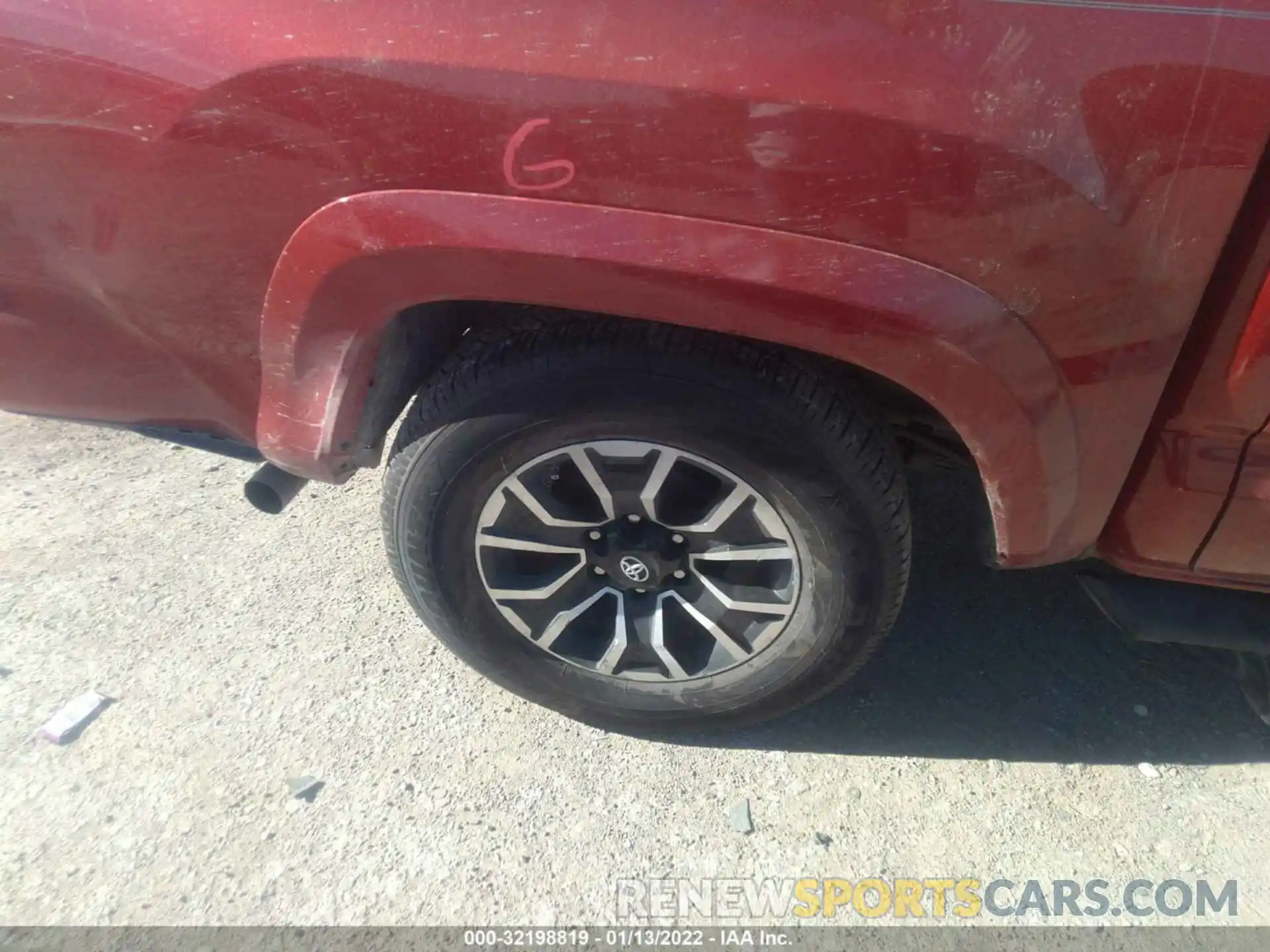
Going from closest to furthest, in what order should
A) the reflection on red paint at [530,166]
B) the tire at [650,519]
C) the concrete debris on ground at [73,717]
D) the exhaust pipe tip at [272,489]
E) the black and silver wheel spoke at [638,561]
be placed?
the reflection on red paint at [530,166] < the tire at [650,519] < the black and silver wheel spoke at [638,561] < the exhaust pipe tip at [272,489] < the concrete debris on ground at [73,717]

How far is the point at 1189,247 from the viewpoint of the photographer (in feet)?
4.71

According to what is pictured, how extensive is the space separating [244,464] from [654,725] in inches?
71.2

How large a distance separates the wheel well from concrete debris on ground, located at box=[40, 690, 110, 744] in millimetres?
1062

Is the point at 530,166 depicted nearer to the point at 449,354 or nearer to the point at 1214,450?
the point at 449,354

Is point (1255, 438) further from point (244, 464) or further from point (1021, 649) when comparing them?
point (244, 464)

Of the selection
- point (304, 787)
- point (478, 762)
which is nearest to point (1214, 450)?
point (478, 762)

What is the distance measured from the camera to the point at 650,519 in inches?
79.4

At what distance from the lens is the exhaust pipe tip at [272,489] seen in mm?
2072

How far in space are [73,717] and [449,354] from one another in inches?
54.9

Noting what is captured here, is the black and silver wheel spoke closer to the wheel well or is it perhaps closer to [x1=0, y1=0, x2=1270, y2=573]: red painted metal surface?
the wheel well

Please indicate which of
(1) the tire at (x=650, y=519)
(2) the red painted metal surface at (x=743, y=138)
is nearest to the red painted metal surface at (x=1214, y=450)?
(2) the red painted metal surface at (x=743, y=138)

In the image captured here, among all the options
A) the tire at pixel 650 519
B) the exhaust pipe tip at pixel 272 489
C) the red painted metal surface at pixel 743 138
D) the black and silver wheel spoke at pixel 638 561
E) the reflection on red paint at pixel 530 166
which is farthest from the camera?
the exhaust pipe tip at pixel 272 489

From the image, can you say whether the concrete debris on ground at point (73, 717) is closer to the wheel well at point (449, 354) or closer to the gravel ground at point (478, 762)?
the gravel ground at point (478, 762)

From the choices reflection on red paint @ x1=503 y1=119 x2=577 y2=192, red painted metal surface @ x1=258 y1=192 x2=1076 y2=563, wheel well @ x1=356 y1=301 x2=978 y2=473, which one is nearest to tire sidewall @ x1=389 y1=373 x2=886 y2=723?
wheel well @ x1=356 y1=301 x2=978 y2=473
